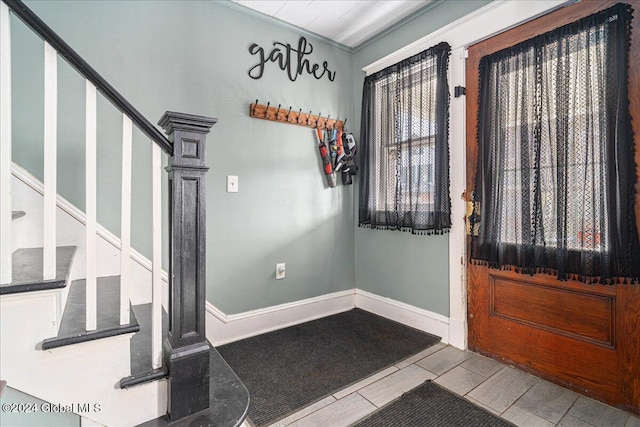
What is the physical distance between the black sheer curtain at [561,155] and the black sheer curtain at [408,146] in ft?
0.89

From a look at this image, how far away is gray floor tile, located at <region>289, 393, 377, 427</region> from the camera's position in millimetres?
1390

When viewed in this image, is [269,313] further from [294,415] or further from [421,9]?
[421,9]

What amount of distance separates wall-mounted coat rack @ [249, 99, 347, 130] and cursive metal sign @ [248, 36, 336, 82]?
0.26 meters

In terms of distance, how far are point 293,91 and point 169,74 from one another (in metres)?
0.97

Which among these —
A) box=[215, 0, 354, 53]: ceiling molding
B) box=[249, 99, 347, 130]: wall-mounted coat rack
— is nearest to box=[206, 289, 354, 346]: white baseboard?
box=[249, 99, 347, 130]: wall-mounted coat rack

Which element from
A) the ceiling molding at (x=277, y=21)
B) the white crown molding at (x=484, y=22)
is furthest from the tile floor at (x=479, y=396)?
the ceiling molding at (x=277, y=21)

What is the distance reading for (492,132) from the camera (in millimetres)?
1905

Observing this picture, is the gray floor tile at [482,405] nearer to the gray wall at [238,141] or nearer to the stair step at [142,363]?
the gray wall at [238,141]

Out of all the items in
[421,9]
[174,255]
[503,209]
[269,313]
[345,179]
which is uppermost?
[421,9]

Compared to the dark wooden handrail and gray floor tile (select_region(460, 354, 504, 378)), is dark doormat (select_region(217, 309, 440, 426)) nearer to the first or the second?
gray floor tile (select_region(460, 354, 504, 378))

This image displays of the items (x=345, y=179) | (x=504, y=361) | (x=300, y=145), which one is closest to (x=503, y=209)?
(x=504, y=361)

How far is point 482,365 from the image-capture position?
1886 mm

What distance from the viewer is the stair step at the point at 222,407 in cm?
110

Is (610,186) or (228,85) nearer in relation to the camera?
(610,186)
